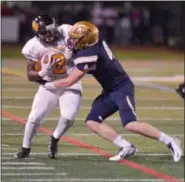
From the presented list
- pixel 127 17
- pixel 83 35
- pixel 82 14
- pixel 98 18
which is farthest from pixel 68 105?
pixel 127 17

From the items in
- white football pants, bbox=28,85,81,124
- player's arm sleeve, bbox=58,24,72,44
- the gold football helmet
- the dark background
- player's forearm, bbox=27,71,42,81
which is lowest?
the dark background

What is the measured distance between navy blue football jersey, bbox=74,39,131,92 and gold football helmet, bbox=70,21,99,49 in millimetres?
44

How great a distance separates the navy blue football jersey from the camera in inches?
281

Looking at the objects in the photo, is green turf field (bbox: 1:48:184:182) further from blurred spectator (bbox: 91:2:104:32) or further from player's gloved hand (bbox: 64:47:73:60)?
blurred spectator (bbox: 91:2:104:32)

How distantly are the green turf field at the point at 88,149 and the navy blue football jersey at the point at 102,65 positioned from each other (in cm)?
71

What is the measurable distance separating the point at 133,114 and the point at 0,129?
7.89 ft

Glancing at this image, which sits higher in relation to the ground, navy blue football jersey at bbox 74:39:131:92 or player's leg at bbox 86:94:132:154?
navy blue football jersey at bbox 74:39:131:92

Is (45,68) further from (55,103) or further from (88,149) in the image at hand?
(88,149)

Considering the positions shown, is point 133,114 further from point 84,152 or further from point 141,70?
point 141,70

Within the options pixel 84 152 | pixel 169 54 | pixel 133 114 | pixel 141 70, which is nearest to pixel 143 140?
pixel 84 152

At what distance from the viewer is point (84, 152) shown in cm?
820

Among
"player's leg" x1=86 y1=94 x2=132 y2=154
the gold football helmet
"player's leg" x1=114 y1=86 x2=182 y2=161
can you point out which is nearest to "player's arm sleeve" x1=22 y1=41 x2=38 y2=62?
the gold football helmet

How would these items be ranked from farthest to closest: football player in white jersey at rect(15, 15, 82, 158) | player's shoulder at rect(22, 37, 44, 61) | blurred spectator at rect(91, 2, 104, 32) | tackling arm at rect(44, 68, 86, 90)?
blurred spectator at rect(91, 2, 104, 32), player's shoulder at rect(22, 37, 44, 61), football player in white jersey at rect(15, 15, 82, 158), tackling arm at rect(44, 68, 86, 90)

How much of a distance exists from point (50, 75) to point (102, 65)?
0.53m
